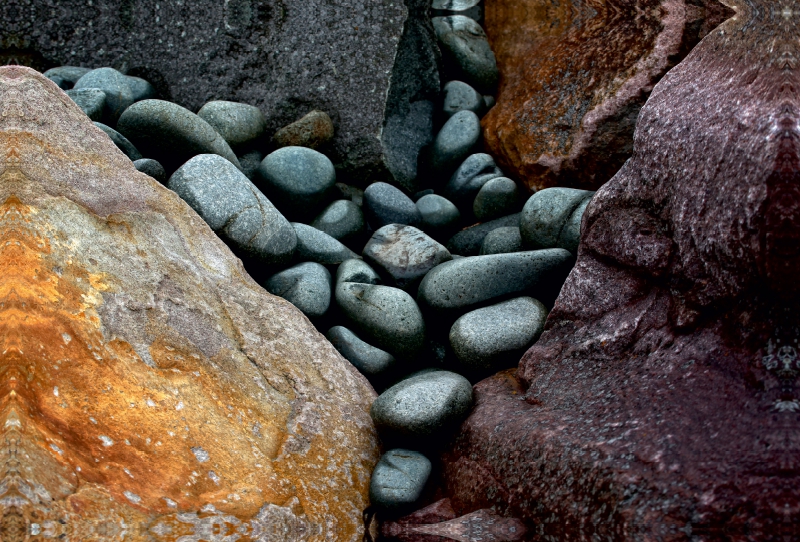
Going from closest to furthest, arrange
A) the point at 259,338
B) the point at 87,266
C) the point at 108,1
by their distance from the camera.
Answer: the point at 87,266
the point at 259,338
the point at 108,1

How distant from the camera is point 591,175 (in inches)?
151

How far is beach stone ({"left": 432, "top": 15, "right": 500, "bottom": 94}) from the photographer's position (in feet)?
15.9

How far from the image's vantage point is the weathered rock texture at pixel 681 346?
5.23 feet

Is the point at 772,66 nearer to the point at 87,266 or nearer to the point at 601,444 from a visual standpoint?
the point at 601,444

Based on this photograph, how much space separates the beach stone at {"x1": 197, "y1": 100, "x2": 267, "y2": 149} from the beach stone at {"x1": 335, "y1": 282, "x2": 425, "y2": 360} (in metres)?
1.37

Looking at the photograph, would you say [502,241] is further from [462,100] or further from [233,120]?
[233,120]

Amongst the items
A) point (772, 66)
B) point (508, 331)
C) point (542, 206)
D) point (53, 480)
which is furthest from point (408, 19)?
point (53, 480)

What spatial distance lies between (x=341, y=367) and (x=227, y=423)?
2.38 feet

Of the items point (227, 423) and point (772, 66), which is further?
point (227, 423)

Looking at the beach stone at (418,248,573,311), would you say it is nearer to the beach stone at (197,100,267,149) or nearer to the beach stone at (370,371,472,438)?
the beach stone at (370,371,472,438)

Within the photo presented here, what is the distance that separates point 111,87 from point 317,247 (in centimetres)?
168

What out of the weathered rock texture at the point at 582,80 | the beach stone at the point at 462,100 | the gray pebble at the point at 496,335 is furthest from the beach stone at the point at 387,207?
the gray pebble at the point at 496,335

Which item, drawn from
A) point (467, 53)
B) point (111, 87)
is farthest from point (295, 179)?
point (467, 53)

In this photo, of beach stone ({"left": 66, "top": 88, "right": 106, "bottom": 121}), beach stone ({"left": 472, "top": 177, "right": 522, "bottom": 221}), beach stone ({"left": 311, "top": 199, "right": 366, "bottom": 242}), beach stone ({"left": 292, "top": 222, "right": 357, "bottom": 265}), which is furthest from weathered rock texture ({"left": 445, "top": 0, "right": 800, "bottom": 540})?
beach stone ({"left": 66, "top": 88, "right": 106, "bottom": 121})
